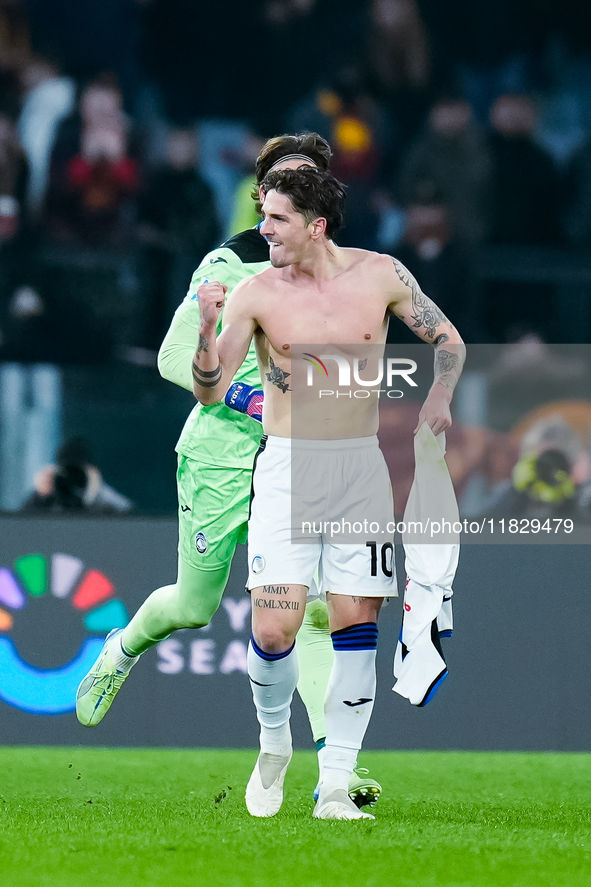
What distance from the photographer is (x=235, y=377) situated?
4.50 m

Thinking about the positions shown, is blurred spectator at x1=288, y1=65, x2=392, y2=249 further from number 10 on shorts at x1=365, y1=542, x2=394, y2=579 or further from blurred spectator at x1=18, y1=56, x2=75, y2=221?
number 10 on shorts at x1=365, y1=542, x2=394, y2=579

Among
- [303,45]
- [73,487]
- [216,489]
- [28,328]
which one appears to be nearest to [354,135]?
[303,45]

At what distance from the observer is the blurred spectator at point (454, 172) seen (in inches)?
321

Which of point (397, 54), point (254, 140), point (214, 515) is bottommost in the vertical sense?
point (214, 515)

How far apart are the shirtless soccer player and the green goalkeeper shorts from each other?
1.80 feet

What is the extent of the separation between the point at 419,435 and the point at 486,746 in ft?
6.99

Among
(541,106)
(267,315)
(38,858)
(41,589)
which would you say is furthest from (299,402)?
(541,106)

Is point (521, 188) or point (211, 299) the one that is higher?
point (521, 188)

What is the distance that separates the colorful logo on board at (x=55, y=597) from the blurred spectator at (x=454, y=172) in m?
3.57

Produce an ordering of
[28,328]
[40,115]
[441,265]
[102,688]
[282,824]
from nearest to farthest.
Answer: [282,824]
[102,688]
[28,328]
[441,265]
[40,115]

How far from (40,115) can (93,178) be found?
58cm

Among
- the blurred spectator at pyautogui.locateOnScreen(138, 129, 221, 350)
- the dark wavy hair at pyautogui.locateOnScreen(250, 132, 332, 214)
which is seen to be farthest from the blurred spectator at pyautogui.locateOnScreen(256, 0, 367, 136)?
the dark wavy hair at pyautogui.locateOnScreen(250, 132, 332, 214)

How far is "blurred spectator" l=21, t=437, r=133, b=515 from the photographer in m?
6.41

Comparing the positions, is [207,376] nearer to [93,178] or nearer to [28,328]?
[28,328]
